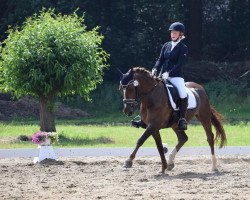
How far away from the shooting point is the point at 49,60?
53.6 ft

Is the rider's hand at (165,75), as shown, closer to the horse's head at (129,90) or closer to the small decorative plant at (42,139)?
the horse's head at (129,90)

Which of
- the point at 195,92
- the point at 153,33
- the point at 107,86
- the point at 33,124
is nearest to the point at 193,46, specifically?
the point at 153,33

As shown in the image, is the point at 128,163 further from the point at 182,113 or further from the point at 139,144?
the point at 182,113

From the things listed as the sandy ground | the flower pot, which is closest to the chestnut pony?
the sandy ground

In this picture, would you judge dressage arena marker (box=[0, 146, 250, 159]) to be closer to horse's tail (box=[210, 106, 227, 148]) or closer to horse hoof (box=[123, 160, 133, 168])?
horse's tail (box=[210, 106, 227, 148])

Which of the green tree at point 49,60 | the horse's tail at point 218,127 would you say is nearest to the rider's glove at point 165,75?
the horse's tail at point 218,127

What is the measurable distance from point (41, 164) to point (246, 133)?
6.93 m

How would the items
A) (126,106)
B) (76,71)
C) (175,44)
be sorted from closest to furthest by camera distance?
1. (126,106)
2. (175,44)
3. (76,71)

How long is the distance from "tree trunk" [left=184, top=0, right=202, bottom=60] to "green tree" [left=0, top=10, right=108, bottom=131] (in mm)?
15456

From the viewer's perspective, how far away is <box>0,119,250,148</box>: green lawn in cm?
1609

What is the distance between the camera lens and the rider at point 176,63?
12039 mm

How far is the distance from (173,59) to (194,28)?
1992 cm

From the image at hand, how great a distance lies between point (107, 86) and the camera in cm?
2866

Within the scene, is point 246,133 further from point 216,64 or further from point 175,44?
point 216,64
